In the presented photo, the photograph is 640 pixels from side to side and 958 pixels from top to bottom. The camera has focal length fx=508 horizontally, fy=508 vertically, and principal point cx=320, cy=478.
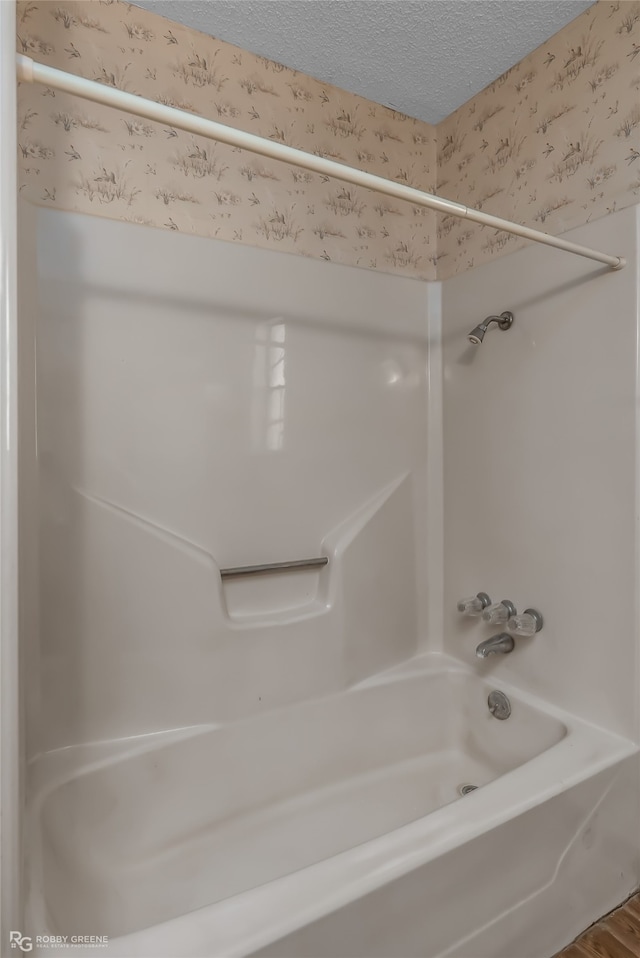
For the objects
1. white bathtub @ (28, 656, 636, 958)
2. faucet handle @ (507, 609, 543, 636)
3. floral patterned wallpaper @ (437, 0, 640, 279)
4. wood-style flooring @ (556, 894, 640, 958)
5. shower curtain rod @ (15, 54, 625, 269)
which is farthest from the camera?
faucet handle @ (507, 609, 543, 636)

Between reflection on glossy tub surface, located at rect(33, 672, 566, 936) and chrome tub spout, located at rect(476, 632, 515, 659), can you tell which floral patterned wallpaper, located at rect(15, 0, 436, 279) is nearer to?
chrome tub spout, located at rect(476, 632, 515, 659)

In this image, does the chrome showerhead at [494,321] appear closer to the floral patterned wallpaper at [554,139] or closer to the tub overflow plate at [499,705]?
the floral patterned wallpaper at [554,139]

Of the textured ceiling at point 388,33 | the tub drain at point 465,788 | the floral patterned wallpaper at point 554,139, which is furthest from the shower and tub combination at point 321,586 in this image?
the textured ceiling at point 388,33

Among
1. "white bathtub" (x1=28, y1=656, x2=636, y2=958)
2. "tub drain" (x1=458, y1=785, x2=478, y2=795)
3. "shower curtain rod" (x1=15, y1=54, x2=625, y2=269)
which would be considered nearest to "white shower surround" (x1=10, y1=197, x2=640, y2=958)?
"white bathtub" (x1=28, y1=656, x2=636, y2=958)

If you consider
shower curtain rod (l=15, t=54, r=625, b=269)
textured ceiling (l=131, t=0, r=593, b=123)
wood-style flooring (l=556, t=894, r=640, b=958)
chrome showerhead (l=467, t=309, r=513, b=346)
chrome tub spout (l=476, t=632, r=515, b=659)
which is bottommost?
wood-style flooring (l=556, t=894, r=640, b=958)

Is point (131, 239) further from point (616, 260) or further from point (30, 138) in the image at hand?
point (616, 260)

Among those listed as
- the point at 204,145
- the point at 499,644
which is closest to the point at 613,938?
the point at 499,644

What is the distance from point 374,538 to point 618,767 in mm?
876

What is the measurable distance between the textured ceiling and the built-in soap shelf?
1516mm

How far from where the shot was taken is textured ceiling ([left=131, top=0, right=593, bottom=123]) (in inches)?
52.7

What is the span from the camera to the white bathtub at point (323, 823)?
81 centimetres

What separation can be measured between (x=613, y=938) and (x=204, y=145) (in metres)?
2.25

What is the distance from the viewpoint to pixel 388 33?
1.41m

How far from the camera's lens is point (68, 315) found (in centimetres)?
129
